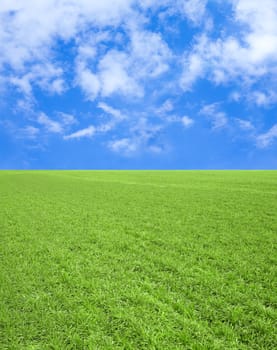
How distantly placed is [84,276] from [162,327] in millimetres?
2192

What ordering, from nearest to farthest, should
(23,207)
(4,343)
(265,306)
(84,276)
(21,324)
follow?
(4,343) < (21,324) < (265,306) < (84,276) < (23,207)

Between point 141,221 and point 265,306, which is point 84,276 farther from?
point 141,221

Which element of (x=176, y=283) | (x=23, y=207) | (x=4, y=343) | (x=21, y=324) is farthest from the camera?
(x=23, y=207)

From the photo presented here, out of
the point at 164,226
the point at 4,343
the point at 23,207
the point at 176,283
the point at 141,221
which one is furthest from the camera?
the point at 23,207

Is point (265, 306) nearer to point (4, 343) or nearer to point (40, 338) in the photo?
point (40, 338)

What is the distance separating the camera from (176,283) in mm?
5406

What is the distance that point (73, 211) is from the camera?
11984 mm

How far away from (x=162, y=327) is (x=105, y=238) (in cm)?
421

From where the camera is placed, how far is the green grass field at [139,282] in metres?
4.04

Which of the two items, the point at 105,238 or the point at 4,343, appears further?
the point at 105,238

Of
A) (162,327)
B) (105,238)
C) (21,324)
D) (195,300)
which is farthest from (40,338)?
(105,238)

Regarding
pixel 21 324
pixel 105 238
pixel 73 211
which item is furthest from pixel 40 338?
pixel 73 211

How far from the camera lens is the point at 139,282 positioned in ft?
17.9

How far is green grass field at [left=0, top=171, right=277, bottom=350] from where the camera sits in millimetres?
4035
